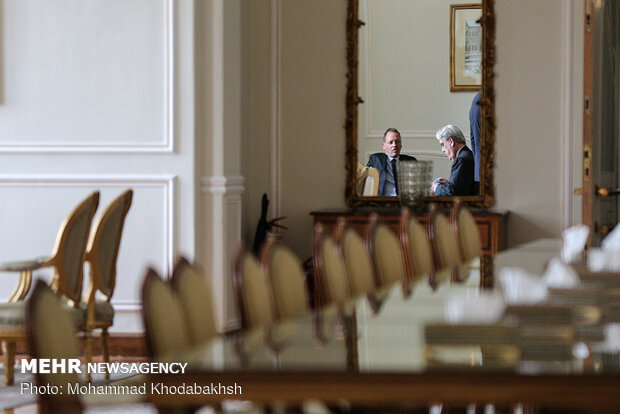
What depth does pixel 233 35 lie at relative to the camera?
6.12 m

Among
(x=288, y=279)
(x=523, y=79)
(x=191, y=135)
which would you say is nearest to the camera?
(x=288, y=279)

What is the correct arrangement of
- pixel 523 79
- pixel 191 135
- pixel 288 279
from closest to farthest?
pixel 288 279
pixel 191 135
pixel 523 79

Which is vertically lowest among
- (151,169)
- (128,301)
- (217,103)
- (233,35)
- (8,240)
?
(128,301)

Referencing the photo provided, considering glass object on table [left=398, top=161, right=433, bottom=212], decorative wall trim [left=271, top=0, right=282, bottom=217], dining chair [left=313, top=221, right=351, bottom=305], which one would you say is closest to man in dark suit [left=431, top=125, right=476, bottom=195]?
glass object on table [left=398, top=161, right=433, bottom=212]

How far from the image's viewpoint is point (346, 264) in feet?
11.3

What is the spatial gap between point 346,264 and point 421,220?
292 cm

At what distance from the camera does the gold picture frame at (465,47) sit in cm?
654

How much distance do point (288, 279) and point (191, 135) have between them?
9.97 ft

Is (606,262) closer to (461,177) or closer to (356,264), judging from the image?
(356,264)

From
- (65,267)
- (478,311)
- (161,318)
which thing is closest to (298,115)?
(65,267)

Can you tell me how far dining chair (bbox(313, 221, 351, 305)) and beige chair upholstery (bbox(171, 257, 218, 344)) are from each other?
29.4 inches

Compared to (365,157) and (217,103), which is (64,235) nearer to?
(217,103)

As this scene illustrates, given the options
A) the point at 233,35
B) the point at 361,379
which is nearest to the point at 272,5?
the point at 233,35

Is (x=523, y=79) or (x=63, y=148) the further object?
(x=523, y=79)
